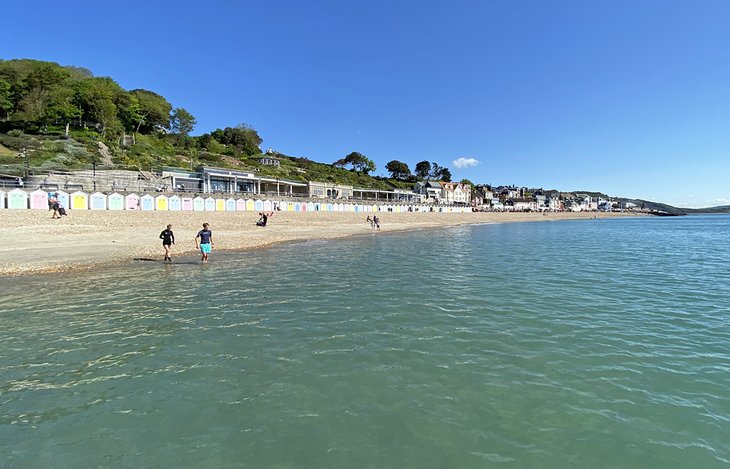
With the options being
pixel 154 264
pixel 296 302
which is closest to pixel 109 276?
pixel 154 264

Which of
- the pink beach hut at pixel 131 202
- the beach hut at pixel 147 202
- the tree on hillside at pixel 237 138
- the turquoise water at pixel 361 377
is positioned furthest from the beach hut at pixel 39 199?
the tree on hillside at pixel 237 138

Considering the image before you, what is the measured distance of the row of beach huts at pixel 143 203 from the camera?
113 ft

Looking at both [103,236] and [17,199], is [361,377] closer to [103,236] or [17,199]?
[103,236]

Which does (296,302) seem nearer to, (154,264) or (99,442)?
(99,442)

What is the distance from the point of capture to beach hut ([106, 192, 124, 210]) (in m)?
40.2

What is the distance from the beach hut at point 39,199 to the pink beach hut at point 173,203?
12.0m

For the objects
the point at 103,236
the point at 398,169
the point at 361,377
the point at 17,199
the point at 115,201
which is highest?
the point at 398,169

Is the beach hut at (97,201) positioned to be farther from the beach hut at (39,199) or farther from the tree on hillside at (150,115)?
the tree on hillside at (150,115)

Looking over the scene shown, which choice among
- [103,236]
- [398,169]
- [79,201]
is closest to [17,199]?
[79,201]

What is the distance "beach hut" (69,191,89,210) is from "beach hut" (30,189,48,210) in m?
2.15

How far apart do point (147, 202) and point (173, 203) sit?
320cm

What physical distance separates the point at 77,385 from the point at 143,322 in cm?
346

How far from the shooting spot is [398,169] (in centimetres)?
16638

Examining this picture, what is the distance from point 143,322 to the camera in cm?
960
